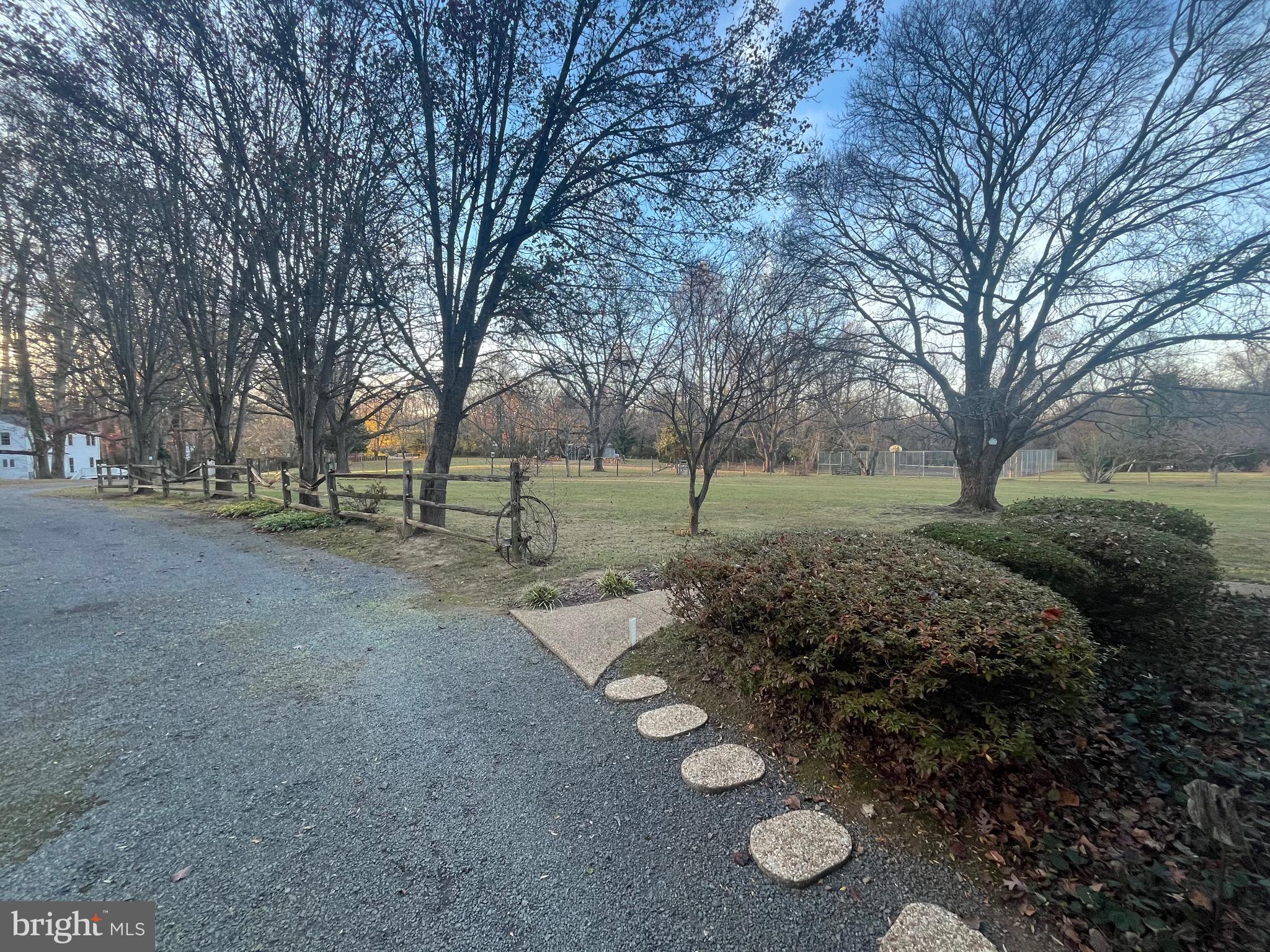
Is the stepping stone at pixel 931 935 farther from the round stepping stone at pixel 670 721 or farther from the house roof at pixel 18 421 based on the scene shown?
the house roof at pixel 18 421

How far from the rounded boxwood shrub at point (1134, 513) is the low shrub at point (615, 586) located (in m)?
3.77

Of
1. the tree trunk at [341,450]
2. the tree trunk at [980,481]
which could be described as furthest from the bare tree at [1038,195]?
the tree trunk at [341,450]

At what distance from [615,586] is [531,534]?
1.72m

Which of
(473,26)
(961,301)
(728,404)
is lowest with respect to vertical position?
(728,404)

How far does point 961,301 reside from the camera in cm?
1204

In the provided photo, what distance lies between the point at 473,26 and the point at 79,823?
8286mm

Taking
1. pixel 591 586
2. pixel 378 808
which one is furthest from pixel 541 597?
pixel 378 808

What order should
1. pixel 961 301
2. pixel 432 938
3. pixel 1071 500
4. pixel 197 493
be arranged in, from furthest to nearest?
pixel 197 493 → pixel 961 301 → pixel 1071 500 → pixel 432 938

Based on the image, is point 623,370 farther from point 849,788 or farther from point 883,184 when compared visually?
point 849,788

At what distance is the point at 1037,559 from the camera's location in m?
3.27

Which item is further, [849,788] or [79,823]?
[849,788]

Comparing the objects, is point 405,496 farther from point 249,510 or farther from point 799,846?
point 799,846

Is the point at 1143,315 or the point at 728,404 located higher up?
the point at 1143,315

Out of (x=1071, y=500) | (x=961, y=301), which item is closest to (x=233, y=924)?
(x=1071, y=500)
